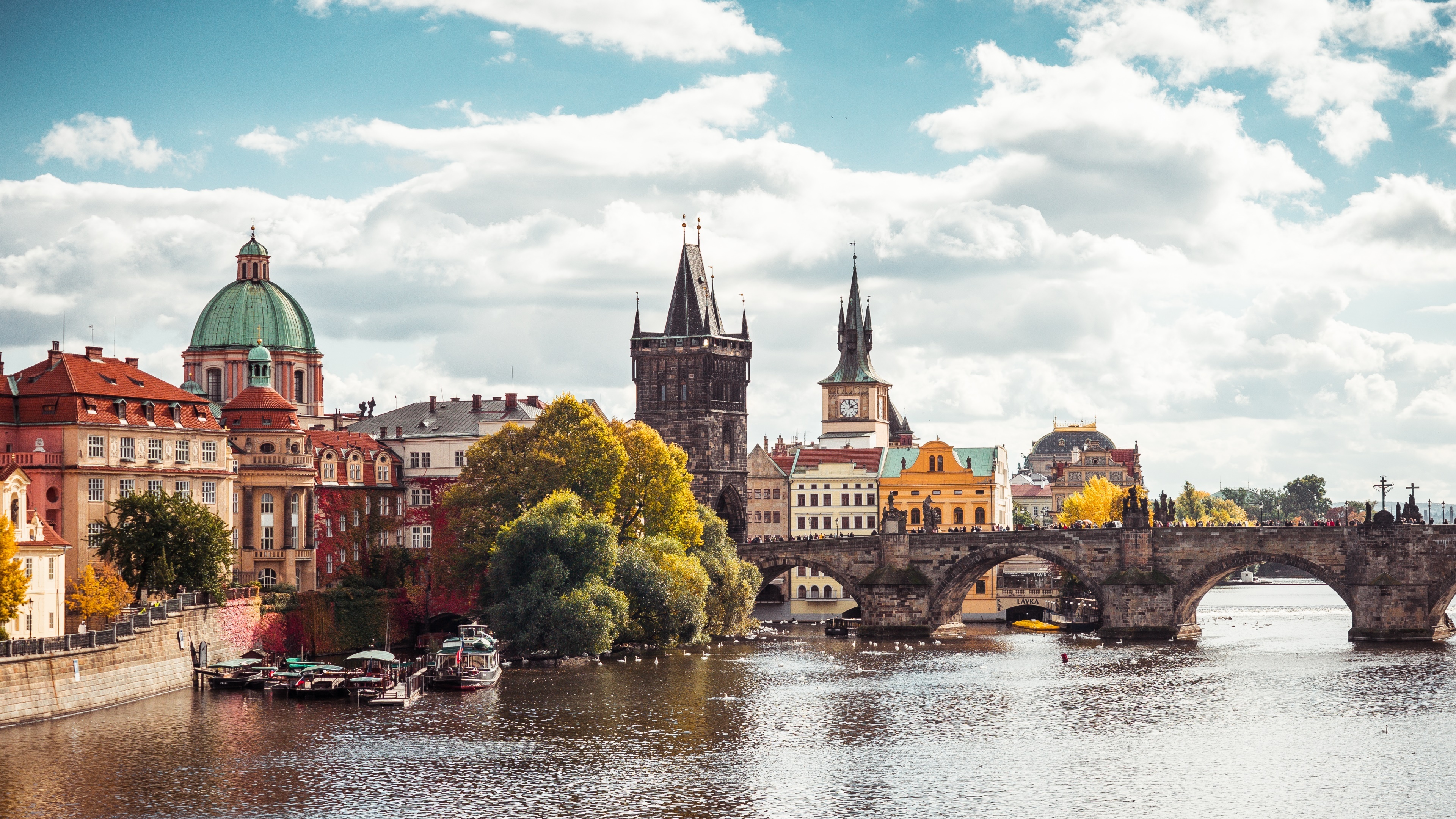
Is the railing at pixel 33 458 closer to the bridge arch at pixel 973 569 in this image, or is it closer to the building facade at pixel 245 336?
the building facade at pixel 245 336

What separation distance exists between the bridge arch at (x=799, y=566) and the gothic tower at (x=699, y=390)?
1792 cm

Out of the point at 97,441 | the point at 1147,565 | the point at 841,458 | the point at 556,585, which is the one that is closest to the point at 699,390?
the point at 841,458

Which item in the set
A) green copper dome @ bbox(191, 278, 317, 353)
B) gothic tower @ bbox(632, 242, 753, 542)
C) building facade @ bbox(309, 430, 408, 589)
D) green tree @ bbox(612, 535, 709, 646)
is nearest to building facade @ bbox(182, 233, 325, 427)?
green copper dome @ bbox(191, 278, 317, 353)

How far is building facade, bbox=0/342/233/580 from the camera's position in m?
94.8

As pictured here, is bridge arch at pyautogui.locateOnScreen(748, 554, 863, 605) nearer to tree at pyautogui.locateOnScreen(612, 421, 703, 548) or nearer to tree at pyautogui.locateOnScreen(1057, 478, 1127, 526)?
tree at pyautogui.locateOnScreen(612, 421, 703, 548)

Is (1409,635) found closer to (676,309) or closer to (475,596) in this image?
(475,596)

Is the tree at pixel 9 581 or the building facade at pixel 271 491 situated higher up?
the building facade at pixel 271 491

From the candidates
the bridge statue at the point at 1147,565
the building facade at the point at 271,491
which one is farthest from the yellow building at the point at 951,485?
the building facade at the point at 271,491

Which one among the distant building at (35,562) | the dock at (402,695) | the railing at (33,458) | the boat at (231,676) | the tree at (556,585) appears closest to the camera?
the distant building at (35,562)

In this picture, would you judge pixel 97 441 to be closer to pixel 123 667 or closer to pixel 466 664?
pixel 123 667

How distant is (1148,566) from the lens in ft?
411

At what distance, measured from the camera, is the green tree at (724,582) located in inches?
4833

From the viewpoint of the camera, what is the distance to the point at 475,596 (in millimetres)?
116688

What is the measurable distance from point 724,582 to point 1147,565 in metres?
30.0
